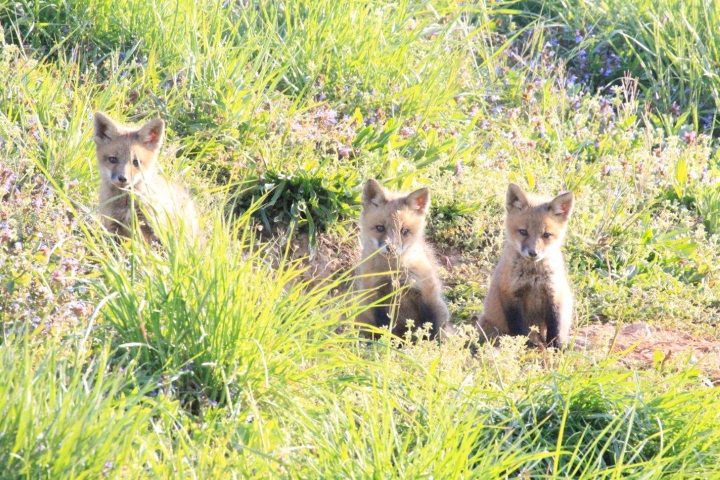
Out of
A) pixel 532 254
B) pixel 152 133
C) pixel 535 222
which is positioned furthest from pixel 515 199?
pixel 152 133

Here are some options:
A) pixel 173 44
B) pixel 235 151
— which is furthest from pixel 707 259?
pixel 173 44

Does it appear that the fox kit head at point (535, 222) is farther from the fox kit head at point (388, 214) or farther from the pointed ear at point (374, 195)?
the pointed ear at point (374, 195)

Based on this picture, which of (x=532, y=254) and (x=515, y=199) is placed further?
(x=515, y=199)

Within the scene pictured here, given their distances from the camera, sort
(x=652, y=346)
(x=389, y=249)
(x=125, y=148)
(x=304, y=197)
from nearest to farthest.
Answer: (x=652, y=346) → (x=125, y=148) → (x=389, y=249) → (x=304, y=197)

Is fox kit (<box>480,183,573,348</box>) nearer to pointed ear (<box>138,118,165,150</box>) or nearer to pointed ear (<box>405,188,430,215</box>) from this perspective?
pointed ear (<box>405,188,430,215</box>)

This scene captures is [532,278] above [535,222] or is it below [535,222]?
below

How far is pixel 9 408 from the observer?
3.05m

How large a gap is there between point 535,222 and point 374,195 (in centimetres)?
100

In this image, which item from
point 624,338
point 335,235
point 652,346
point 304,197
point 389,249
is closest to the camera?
point 652,346

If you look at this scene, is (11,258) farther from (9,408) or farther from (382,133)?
(382,133)

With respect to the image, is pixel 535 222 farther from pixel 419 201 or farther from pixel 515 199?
pixel 419 201

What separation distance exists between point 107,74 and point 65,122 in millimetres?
757

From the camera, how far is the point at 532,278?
6016mm

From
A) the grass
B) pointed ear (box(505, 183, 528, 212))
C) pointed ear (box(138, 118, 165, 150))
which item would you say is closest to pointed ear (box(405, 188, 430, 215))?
pointed ear (box(505, 183, 528, 212))
